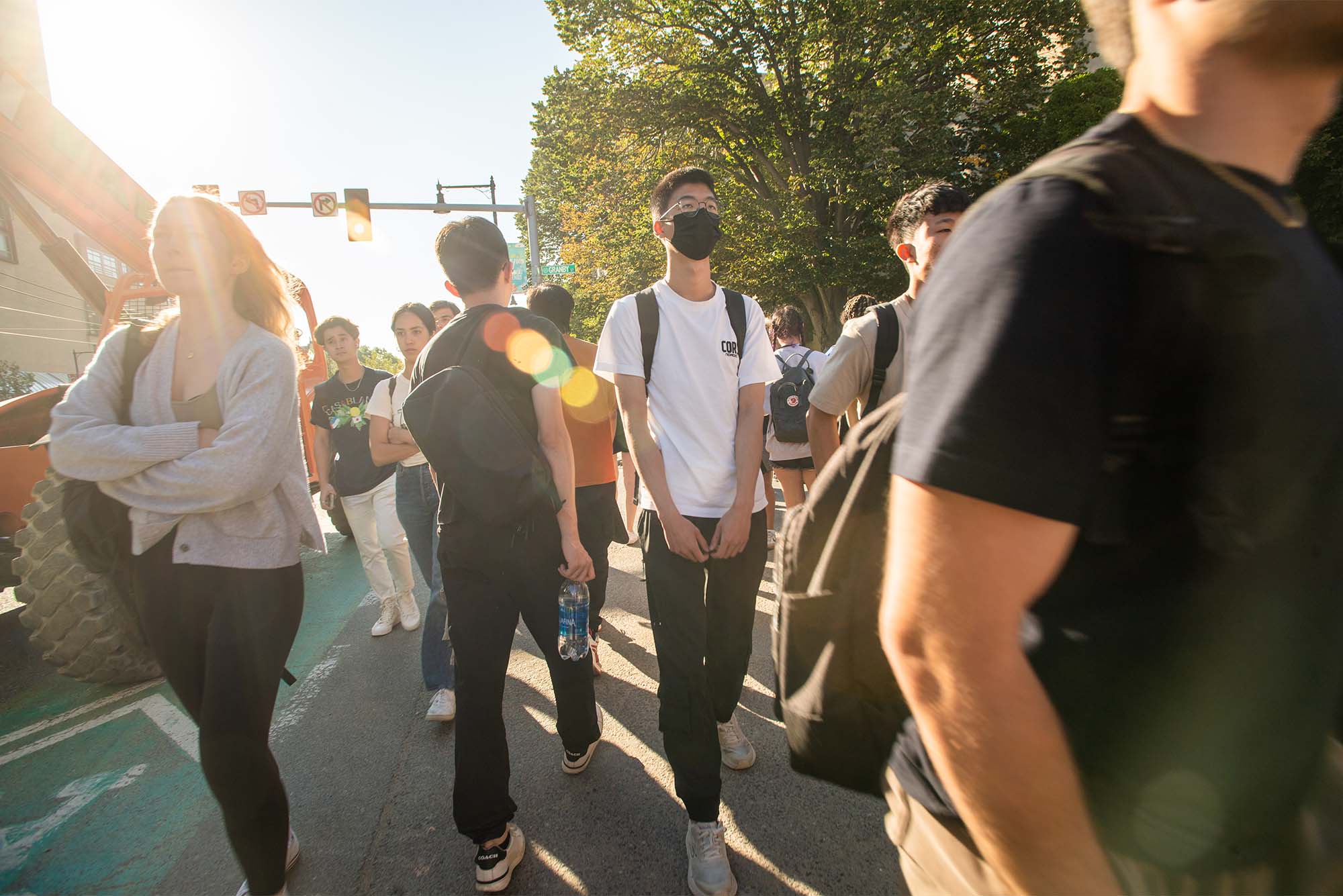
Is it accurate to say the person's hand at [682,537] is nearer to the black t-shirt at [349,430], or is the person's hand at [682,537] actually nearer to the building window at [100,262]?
the black t-shirt at [349,430]

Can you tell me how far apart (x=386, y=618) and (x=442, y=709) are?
160cm

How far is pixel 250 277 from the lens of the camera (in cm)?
226

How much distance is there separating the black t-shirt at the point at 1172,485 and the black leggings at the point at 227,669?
6.68ft

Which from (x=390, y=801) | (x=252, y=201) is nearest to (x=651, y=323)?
(x=390, y=801)

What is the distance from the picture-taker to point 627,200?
69.1 ft

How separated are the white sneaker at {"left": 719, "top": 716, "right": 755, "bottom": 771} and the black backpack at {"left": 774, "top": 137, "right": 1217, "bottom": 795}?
6.47 feet

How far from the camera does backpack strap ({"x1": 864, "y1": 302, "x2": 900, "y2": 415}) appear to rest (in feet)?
8.89

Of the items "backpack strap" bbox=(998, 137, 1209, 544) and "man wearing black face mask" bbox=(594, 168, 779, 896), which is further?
"man wearing black face mask" bbox=(594, 168, 779, 896)

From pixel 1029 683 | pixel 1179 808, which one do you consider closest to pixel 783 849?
pixel 1179 808

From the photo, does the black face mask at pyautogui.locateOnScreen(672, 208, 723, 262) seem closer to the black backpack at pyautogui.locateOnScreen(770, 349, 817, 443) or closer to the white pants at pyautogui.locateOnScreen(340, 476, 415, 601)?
the black backpack at pyautogui.locateOnScreen(770, 349, 817, 443)

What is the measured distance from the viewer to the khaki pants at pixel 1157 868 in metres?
0.78

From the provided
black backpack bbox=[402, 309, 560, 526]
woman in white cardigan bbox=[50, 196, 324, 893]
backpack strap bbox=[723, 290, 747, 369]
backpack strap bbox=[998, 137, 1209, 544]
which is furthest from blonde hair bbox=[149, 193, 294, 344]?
backpack strap bbox=[998, 137, 1209, 544]

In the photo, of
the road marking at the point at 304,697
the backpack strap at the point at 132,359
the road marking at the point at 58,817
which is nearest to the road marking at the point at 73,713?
the road marking at the point at 58,817

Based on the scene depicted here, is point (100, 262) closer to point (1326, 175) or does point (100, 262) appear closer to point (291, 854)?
point (291, 854)
